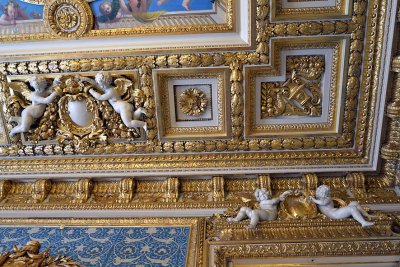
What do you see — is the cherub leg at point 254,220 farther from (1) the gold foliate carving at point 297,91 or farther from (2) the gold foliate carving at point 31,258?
(2) the gold foliate carving at point 31,258

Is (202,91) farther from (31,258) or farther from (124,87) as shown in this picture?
(31,258)

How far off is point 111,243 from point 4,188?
161 cm

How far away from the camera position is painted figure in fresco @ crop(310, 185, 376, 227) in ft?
12.3

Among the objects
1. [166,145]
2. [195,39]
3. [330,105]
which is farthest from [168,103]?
[330,105]

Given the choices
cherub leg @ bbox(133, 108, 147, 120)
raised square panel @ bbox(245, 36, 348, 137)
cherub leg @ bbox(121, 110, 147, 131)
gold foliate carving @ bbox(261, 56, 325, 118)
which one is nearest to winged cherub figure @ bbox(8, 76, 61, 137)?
cherub leg @ bbox(121, 110, 147, 131)

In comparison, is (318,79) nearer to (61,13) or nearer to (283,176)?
(283,176)

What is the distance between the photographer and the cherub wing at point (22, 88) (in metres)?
4.31

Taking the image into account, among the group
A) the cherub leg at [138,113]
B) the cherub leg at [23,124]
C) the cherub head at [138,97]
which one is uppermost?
the cherub head at [138,97]

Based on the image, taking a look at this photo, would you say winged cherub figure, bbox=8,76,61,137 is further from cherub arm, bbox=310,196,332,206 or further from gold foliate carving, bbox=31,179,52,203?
cherub arm, bbox=310,196,332,206

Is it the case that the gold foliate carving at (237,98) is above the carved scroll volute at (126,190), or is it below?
above

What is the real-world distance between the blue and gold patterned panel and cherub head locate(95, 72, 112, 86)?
5.12ft

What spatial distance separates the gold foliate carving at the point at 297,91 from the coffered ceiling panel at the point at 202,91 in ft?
0.04

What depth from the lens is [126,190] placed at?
439cm

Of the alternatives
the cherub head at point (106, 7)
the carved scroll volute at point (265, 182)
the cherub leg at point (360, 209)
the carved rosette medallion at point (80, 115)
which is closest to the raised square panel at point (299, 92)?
the carved scroll volute at point (265, 182)
